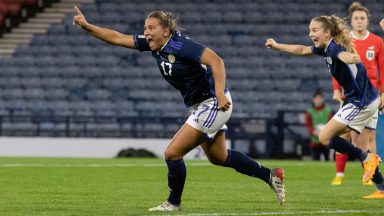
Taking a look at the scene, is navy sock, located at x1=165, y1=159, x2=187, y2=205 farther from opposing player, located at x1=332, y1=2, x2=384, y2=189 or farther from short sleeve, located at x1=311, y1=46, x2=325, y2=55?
opposing player, located at x1=332, y1=2, x2=384, y2=189

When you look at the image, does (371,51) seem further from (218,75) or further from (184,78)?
(218,75)

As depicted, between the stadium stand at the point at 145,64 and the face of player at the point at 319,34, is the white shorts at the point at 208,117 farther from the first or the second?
the stadium stand at the point at 145,64

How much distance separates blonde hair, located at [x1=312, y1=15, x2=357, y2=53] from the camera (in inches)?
387

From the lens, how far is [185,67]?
8562mm

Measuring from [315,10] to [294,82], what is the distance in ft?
8.07

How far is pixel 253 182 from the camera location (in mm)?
13156

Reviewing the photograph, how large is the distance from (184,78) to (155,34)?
1.41 ft

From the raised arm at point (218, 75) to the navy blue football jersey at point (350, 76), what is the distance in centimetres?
175

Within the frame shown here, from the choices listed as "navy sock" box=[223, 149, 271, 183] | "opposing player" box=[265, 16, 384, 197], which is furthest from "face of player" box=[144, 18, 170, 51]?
"opposing player" box=[265, 16, 384, 197]

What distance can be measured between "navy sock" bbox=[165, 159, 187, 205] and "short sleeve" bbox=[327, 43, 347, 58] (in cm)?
194

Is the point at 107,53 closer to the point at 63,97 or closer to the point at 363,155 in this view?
the point at 63,97

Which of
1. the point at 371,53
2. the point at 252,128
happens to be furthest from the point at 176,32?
the point at 252,128

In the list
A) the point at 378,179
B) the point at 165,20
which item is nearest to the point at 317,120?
the point at 378,179

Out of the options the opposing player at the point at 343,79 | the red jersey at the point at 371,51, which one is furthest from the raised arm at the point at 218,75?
the red jersey at the point at 371,51
